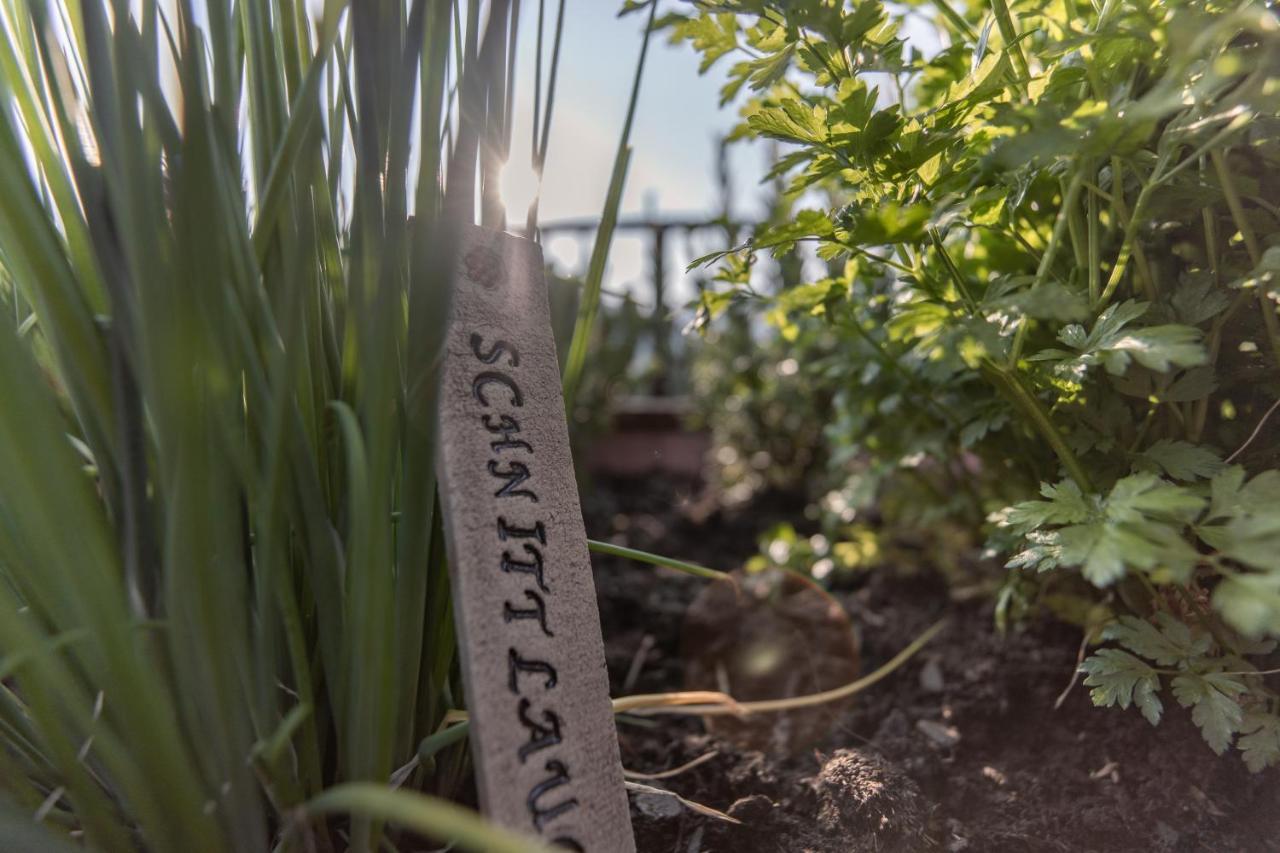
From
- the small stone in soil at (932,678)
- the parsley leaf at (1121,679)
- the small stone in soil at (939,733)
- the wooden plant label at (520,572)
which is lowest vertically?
the small stone in soil at (939,733)

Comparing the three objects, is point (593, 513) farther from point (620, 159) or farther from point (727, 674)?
point (620, 159)

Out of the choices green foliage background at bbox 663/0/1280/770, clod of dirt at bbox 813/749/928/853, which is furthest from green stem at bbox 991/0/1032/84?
clod of dirt at bbox 813/749/928/853

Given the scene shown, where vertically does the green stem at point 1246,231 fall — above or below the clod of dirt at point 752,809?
above

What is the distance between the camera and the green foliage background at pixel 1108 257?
1.62 feet

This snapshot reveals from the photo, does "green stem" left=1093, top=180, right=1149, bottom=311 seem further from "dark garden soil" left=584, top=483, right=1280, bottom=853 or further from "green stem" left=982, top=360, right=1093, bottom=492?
"dark garden soil" left=584, top=483, right=1280, bottom=853

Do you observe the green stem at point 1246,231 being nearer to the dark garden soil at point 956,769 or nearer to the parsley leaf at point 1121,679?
the parsley leaf at point 1121,679

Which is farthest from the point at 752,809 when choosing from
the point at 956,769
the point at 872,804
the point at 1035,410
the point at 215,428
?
the point at 215,428

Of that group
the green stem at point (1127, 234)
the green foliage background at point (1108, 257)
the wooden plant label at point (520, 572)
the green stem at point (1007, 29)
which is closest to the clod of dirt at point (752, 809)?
the wooden plant label at point (520, 572)

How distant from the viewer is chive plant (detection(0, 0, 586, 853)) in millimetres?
426

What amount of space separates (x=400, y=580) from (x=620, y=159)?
1.20ft

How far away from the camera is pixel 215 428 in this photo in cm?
47

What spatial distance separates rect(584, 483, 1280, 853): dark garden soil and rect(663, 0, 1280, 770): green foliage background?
0.30 ft

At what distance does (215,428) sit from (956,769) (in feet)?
2.53

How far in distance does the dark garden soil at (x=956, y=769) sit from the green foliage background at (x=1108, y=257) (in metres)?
0.09
